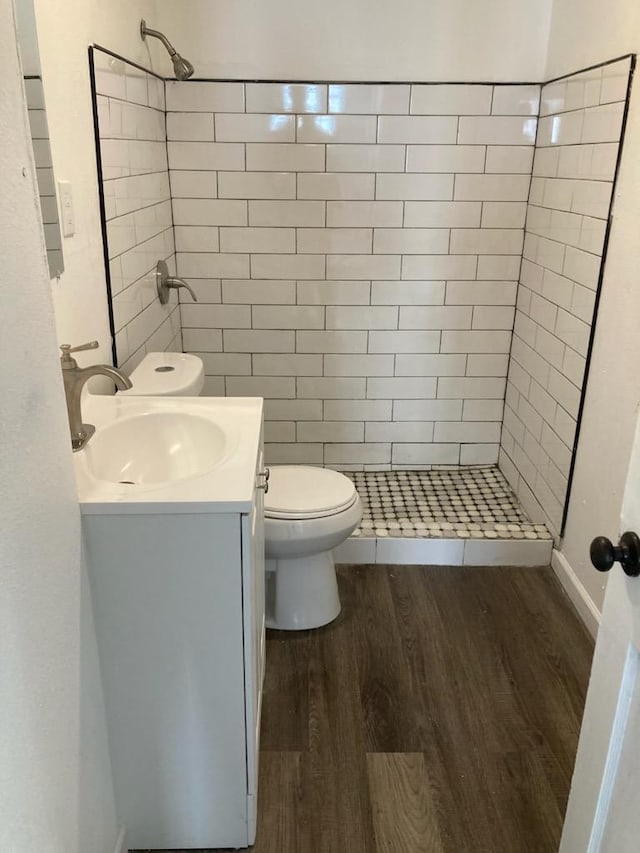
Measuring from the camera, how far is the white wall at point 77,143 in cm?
157

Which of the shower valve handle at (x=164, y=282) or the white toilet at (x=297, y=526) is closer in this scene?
the white toilet at (x=297, y=526)

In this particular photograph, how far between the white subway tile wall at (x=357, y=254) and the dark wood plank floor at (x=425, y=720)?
2.94 ft

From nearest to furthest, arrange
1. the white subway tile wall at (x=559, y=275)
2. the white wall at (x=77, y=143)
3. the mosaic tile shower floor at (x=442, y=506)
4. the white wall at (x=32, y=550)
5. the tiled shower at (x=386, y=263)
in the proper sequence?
the white wall at (x=32, y=550) → the white wall at (x=77, y=143) → the white subway tile wall at (x=559, y=275) → the tiled shower at (x=386, y=263) → the mosaic tile shower floor at (x=442, y=506)

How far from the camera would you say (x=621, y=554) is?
3.02 ft

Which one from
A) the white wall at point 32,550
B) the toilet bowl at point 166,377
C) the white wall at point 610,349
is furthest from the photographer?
the white wall at point 610,349

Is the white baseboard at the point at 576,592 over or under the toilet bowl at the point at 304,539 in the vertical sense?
under

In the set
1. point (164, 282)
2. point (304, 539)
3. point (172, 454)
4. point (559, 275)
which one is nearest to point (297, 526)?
point (304, 539)

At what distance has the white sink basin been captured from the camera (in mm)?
1571

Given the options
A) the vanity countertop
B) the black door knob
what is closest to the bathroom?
A: the vanity countertop

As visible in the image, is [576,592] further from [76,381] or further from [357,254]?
[76,381]

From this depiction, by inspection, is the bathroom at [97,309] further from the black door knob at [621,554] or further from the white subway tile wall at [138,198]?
the black door knob at [621,554]

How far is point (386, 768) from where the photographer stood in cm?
174

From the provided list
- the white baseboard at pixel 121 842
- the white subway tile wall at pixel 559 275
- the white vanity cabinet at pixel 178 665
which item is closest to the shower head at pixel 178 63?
the white subway tile wall at pixel 559 275

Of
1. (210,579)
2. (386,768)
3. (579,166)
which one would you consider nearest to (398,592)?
(386,768)
